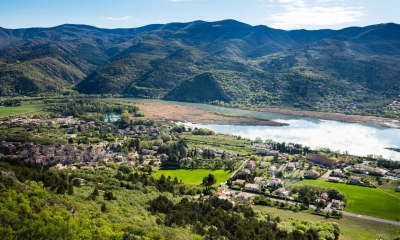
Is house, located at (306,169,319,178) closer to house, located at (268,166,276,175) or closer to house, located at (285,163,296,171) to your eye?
house, located at (285,163,296,171)

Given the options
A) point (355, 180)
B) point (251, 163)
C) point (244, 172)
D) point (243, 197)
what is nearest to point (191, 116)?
point (251, 163)

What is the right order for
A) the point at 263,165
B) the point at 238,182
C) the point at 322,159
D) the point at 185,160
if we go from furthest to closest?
the point at 322,159 < the point at 185,160 < the point at 263,165 < the point at 238,182

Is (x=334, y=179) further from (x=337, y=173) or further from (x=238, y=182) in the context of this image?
(x=238, y=182)

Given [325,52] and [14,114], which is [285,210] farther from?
[325,52]

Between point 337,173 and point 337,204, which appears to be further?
point 337,173

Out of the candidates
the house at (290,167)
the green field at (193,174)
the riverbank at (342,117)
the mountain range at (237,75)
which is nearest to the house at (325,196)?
the house at (290,167)

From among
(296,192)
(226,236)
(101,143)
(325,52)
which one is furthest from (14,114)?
(325,52)

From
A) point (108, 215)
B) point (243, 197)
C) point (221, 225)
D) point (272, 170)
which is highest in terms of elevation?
point (108, 215)
